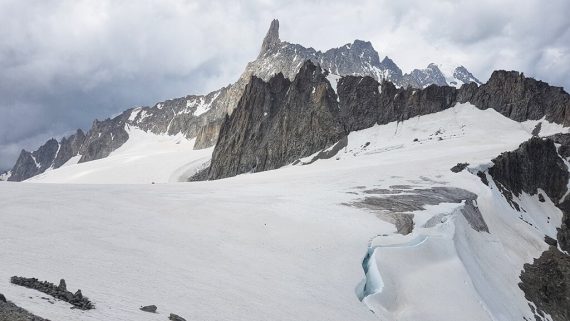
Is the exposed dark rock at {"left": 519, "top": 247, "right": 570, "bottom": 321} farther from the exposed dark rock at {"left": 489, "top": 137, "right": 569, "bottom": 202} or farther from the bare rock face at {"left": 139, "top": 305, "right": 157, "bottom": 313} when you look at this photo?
the bare rock face at {"left": 139, "top": 305, "right": 157, "bottom": 313}

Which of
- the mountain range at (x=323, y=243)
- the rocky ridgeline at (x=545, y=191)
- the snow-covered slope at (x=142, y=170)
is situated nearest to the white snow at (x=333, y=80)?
the snow-covered slope at (x=142, y=170)

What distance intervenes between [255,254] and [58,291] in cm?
1231

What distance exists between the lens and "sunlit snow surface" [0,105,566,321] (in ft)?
51.2

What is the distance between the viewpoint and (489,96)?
120 meters

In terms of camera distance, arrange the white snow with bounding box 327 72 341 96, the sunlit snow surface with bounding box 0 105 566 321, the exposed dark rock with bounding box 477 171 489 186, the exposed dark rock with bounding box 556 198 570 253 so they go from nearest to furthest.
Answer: the sunlit snow surface with bounding box 0 105 566 321 → the exposed dark rock with bounding box 556 198 570 253 → the exposed dark rock with bounding box 477 171 489 186 → the white snow with bounding box 327 72 341 96

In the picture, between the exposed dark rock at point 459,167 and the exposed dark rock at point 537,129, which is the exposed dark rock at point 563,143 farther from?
the exposed dark rock at point 459,167

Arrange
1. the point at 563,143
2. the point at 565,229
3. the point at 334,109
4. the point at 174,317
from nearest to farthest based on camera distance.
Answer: the point at 174,317 < the point at 565,229 < the point at 563,143 < the point at 334,109

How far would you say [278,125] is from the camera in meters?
124

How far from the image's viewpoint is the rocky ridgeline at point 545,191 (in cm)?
3500

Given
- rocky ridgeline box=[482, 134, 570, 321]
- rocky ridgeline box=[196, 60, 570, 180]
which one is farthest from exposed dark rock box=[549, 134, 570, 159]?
rocky ridgeline box=[196, 60, 570, 180]

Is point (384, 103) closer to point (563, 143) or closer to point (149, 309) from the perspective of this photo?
point (563, 143)

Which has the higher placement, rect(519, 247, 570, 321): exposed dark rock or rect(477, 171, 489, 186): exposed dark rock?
rect(477, 171, 489, 186): exposed dark rock

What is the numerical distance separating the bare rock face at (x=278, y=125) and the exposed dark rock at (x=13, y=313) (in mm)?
103319

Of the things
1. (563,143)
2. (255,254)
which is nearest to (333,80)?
(563,143)
